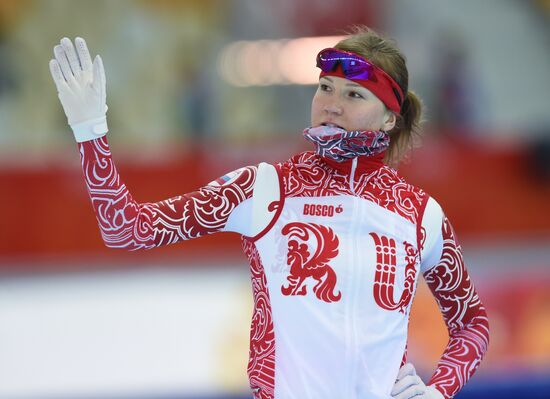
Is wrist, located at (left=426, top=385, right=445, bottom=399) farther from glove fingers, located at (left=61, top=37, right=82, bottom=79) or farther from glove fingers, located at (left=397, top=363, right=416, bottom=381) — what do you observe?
glove fingers, located at (left=61, top=37, right=82, bottom=79)

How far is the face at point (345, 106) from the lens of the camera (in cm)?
337

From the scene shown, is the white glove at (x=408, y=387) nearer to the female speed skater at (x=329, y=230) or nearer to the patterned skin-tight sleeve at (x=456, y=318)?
the female speed skater at (x=329, y=230)

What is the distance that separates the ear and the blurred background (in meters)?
2.13

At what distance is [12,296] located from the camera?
9.15 metres

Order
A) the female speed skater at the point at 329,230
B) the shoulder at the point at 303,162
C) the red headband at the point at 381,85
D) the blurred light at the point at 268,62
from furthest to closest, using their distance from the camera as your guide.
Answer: the blurred light at the point at 268,62, the shoulder at the point at 303,162, the red headband at the point at 381,85, the female speed skater at the point at 329,230

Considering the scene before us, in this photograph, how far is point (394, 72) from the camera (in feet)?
11.4

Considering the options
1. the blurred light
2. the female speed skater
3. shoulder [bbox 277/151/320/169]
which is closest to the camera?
the female speed skater

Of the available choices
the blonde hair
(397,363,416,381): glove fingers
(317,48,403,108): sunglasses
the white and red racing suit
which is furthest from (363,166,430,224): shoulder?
(397,363,416,381): glove fingers

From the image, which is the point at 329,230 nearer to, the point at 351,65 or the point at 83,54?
the point at 351,65

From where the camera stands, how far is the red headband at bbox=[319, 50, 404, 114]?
133 inches

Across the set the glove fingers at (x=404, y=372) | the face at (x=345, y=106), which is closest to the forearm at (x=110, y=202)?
the face at (x=345, y=106)

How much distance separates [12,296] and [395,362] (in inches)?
247

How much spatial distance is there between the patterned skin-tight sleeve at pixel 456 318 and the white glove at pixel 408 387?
0.47 feet

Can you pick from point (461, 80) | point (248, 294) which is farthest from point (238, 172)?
point (461, 80)
